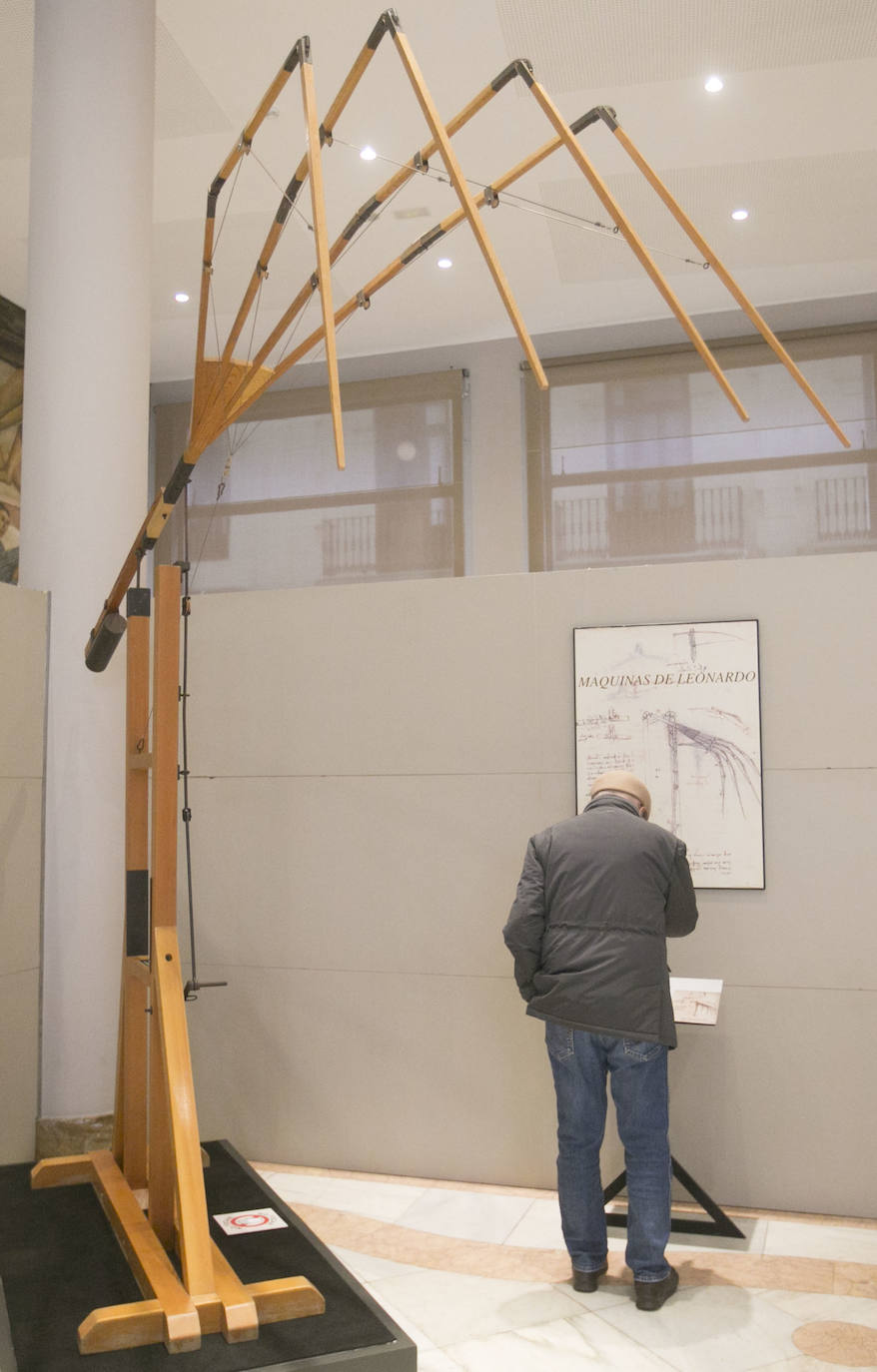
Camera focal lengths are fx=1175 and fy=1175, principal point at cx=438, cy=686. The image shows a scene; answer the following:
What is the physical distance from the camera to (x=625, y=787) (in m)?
3.63

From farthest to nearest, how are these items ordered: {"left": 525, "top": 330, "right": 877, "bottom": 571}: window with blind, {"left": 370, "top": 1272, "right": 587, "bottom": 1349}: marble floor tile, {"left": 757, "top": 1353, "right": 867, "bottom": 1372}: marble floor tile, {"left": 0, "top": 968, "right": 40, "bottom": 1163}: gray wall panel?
{"left": 525, "top": 330, "right": 877, "bottom": 571}: window with blind, {"left": 0, "top": 968, "right": 40, "bottom": 1163}: gray wall panel, {"left": 370, "top": 1272, "right": 587, "bottom": 1349}: marble floor tile, {"left": 757, "top": 1353, "right": 867, "bottom": 1372}: marble floor tile

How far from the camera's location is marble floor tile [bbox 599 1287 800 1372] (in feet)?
9.68

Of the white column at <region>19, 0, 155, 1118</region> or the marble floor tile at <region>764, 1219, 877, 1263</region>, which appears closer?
the marble floor tile at <region>764, 1219, 877, 1263</region>

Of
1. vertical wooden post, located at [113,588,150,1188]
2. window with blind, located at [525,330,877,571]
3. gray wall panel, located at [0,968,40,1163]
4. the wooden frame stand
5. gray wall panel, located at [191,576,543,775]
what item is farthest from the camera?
window with blind, located at [525,330,877,571]

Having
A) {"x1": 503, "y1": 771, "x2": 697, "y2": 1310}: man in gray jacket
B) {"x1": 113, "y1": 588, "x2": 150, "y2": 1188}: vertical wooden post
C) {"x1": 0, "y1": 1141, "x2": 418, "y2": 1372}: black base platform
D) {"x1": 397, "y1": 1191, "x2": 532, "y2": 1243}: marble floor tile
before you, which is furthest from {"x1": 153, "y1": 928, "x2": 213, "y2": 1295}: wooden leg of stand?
{"x1": 397, "y1": 1191, "x2": 532, "y2": 1243}: marble floor tile

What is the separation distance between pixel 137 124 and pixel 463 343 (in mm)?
3843

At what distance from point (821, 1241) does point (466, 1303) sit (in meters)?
1.22

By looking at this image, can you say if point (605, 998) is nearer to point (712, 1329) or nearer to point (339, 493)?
point (712, 1329)

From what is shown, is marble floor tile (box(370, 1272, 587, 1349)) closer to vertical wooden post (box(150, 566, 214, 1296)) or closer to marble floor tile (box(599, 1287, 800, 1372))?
marble floor tile (box(599, 1287, 800, 1372))

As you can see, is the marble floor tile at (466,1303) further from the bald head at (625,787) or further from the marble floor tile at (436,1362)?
the bald head at (625,787)

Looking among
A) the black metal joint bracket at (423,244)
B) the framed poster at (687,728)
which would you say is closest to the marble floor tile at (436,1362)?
the framed poster at (687,728)

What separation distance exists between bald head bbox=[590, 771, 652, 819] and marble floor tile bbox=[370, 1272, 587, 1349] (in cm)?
141

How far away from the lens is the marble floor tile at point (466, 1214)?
387cm

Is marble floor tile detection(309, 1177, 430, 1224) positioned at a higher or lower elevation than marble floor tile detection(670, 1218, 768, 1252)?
lower
